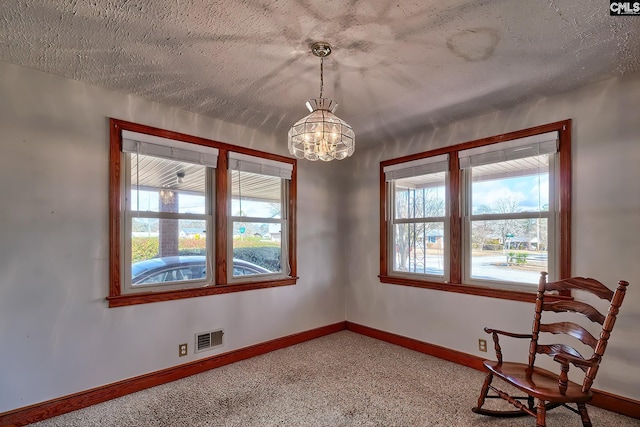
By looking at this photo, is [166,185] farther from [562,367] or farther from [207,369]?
[562,367]

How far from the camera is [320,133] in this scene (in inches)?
77.1

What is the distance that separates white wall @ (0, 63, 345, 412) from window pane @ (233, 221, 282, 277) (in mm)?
621

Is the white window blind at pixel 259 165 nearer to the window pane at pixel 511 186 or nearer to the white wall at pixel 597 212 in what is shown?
the white wall at pixel 597 212

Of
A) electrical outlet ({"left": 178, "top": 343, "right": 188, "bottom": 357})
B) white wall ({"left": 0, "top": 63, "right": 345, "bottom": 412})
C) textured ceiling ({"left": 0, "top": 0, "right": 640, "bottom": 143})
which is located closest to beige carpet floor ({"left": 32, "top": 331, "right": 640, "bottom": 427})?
electrical outlet ({"left": 178, "top": 343, "right": 188, "bottom": 357})

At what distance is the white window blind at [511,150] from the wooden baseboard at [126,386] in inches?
110

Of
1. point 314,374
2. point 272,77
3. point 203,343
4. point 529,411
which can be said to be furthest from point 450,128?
point 203,343

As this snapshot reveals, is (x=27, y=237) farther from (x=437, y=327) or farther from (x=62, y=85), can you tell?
(x=437, y=327)

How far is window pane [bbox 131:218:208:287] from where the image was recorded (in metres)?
2.84

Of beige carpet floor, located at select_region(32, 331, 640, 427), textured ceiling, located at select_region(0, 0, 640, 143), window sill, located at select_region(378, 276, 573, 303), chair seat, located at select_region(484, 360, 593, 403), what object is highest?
textured ceiling, located at select_region(0, 0, 640, 143)

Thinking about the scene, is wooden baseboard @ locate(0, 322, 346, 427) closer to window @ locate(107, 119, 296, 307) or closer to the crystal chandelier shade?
window @ locate(107, 119, 296, 307)

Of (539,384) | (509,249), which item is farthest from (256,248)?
(539,384)

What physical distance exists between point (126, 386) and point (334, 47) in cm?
302

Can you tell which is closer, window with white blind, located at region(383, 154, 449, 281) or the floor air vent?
the floor air vent

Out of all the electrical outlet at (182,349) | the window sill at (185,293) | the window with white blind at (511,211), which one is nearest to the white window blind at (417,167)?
the window with white blind at (511,211)
